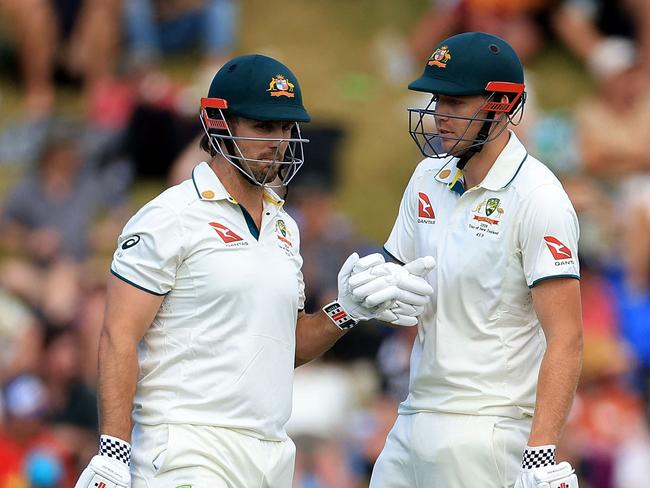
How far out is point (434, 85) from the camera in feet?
18.8

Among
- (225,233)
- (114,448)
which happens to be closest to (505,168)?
(225,233)

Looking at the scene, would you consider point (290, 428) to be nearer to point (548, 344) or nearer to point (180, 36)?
point (548, 344)

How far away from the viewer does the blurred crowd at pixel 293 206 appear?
31.2ft

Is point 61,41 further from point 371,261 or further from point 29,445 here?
point 371,261

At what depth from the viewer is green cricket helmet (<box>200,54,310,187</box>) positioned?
567 centimetres

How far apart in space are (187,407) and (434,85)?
1.64 m

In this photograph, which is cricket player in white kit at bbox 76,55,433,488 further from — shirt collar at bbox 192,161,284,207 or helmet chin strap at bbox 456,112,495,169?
helmet chin strap at bbox 456,112,495,169

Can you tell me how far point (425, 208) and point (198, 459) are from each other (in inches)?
56.9

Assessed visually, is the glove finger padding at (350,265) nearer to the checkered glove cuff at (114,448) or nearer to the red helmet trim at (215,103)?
the red helmet trim at (215,103)

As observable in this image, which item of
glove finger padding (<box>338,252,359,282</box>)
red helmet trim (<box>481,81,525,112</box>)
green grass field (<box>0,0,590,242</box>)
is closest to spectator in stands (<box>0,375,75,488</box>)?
green grass field (<box>0,0,590,242</box>)

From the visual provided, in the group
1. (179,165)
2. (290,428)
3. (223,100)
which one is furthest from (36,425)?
(223,100)

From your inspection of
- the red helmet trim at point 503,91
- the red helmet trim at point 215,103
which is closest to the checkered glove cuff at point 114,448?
the red helmet trim at point 215,103

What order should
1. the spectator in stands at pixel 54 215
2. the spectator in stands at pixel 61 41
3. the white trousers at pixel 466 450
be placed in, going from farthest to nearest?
the spectator in stands at pixel 61 41 → the spectator in stands at pixel 54 215 → the white trousers at pixel 466 450

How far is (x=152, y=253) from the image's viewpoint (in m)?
5.48
